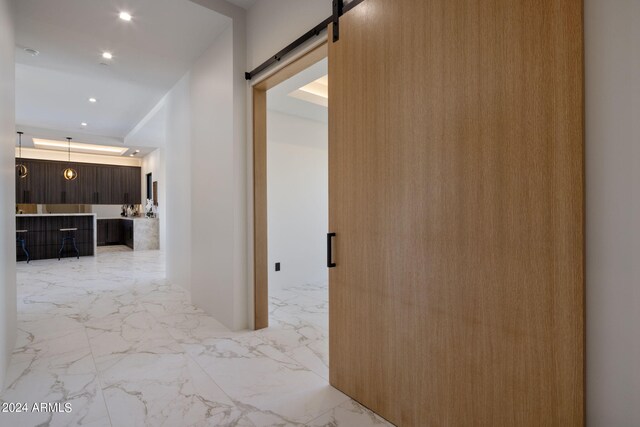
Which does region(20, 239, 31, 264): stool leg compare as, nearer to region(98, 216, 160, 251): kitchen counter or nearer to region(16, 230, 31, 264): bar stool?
region(16, 230, 31, 264): bar stool

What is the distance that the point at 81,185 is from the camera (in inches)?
393

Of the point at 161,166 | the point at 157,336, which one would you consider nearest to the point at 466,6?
the point at 157,336

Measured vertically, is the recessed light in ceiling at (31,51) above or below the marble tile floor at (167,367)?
above

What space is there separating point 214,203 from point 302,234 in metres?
1.83

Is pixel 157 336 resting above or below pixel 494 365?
below

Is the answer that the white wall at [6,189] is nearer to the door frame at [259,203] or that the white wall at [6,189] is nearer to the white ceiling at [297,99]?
the door frame at [259,203]

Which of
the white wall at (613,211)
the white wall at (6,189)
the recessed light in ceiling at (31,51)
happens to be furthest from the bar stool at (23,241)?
the white wall at (613,211)

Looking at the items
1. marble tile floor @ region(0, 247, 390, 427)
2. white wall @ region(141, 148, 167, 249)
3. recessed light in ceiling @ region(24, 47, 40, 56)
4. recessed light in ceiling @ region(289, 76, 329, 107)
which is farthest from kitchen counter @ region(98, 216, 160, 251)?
recessed light in ceiling @ region(289, 76, 329, 107)

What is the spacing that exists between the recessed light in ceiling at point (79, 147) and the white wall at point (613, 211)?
10.5m

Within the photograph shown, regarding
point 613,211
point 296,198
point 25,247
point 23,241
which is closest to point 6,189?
point 296,198

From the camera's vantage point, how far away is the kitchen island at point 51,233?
706 cm

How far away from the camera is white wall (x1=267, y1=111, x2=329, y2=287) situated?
14.9ft

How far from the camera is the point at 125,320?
319cm

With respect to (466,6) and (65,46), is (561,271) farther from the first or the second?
(65,46)
